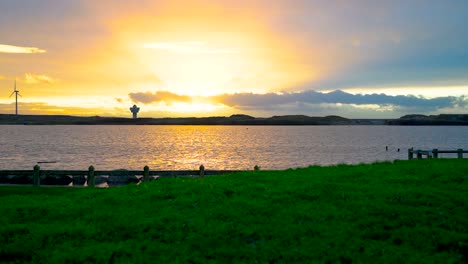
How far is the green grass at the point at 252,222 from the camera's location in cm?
1349

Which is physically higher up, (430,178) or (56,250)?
(430,178)

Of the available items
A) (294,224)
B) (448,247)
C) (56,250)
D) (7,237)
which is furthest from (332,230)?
(7,237)

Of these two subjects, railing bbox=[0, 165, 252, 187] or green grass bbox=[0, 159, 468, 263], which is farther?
railing bbox=[0, 165, 252, 187]

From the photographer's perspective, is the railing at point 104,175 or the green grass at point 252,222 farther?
the railing at point 104,175

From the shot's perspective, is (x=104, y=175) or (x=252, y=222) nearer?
(x=252, y=222)

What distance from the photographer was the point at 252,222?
1569cm

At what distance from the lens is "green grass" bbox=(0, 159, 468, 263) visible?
44.3 ft

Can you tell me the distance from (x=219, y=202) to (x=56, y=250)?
639cm

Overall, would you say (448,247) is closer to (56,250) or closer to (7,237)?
(56,250)

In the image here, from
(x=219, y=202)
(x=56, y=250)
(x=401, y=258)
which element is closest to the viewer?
(x=401, y=258)

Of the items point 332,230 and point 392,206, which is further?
point 392,206

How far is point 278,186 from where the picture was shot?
20.0 m

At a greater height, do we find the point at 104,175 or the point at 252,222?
the point at 252,222

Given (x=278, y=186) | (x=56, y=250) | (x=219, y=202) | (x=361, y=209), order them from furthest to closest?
(x=278, y=186) → (x=219, y=202) → (x=361, y=209) → (x=56, y=250)
